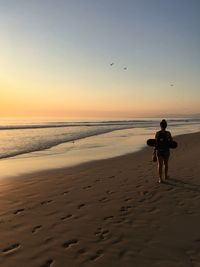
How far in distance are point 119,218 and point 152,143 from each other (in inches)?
180

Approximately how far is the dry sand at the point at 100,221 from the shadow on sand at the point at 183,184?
1.1 inches

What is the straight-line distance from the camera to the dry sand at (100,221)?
17.8 ft

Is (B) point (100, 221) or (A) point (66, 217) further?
(A) point (66, 217)

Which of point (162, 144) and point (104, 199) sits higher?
point (162, 144)

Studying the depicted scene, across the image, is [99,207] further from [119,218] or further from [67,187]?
[67,187]

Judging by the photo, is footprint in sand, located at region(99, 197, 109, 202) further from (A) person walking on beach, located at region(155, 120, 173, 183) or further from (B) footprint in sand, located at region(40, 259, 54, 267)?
(B) footprint in sand, located at region(40, 259, 54, 267)

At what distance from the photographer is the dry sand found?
5.42 meters

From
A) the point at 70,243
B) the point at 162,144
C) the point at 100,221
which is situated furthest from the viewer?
the point at 162,144

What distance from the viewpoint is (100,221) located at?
7.12 meters

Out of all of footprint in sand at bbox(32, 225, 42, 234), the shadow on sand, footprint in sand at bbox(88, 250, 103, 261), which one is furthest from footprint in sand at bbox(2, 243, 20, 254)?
the shadow on sand

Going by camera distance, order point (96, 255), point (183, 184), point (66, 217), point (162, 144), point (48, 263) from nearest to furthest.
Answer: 1. point (48, 263)
2. point (96, 255)
3. point (66, 217)
4. point (183, 184)
5. point (162, 144)

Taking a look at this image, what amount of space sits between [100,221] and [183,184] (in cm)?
421

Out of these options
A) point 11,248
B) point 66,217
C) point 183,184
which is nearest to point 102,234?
point 66,217

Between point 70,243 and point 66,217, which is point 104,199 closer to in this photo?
point 66,217
